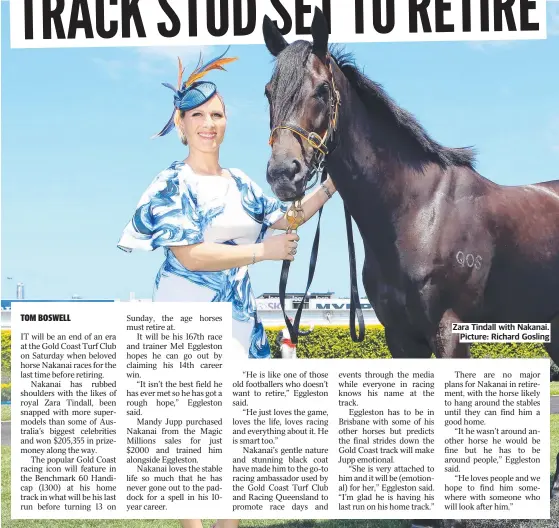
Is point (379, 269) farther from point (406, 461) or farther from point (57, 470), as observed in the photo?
point (57, 470)

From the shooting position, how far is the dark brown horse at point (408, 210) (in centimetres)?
481

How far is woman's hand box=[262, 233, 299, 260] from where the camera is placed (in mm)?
4809

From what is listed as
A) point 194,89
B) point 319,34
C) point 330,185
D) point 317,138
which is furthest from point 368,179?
point 194,89

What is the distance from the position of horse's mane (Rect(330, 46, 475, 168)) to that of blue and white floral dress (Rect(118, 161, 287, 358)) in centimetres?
110

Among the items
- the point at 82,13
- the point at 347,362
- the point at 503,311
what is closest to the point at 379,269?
the point at 347,362

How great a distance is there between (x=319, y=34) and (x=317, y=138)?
80 centimetres

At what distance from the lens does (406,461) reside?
195 inches


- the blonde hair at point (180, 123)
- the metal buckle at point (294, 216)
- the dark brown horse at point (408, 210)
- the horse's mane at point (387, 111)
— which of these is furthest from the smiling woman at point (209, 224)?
the horse's mane at point (387, 111)

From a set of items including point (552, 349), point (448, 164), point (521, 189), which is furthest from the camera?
point (552, 349)

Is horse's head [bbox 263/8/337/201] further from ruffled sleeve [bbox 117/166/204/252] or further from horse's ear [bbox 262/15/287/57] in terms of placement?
ruffled sleeve [bbox 117/166/204/252]

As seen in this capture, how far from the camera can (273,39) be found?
5000mm

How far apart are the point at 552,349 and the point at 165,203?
4.13m

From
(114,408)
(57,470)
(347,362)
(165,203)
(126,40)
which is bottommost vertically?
(57,470)

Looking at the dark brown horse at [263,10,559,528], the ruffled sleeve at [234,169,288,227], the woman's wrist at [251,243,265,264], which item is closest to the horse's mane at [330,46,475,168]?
the dark brown horse at [263,10,559,528]
